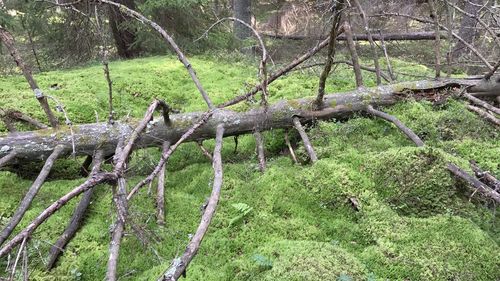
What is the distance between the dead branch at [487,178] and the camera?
321 centimetres

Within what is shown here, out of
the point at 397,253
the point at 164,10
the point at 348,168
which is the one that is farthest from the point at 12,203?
the point at 164,10

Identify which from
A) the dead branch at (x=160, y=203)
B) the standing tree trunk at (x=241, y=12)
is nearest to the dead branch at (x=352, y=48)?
the dead branch at (x=160, y=203)

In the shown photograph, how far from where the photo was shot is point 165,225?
3.37 meters

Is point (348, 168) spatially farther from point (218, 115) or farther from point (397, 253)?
point (218, 115)

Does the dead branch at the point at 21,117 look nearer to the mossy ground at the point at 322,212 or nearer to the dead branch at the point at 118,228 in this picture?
the mossy ground at the point at 322,212

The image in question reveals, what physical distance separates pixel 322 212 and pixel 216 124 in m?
1.60

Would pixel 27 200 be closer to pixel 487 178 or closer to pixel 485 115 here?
pixel 487 178

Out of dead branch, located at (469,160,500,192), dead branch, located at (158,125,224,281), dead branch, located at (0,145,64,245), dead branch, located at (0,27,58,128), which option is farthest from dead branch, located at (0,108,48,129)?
dead branch, located at (469,160,500,192)

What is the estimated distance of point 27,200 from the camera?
3.06 meters

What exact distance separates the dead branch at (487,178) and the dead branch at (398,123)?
1.66 feet

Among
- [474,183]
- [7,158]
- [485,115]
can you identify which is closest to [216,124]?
[7,158]

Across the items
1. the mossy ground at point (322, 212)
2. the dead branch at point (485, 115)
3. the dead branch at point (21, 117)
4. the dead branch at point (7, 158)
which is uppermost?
the dead branch at point (21, 117)

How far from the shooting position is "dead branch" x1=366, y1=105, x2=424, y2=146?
12.6 feet

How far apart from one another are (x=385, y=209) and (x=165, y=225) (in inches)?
73.1
